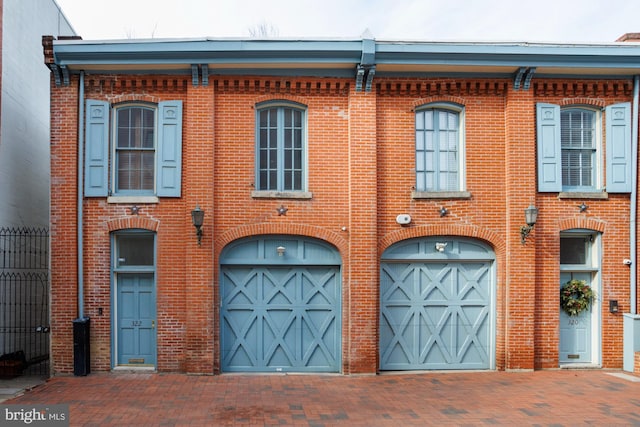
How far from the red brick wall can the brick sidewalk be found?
66 centimetres

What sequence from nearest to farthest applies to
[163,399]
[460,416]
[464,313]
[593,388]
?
[460,416]
[163,399]
[593,388]
[464,313]

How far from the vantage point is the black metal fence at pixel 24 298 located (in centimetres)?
1103

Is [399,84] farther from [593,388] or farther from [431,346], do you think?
[593,388]

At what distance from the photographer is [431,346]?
1042 cm

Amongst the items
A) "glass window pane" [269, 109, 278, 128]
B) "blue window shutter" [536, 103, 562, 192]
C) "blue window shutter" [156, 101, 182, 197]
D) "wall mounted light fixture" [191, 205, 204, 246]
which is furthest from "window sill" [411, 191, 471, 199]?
"blue window shutter" [156, 101, 182, 197]

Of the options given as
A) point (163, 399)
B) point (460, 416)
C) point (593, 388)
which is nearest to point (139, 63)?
point (163, 399)

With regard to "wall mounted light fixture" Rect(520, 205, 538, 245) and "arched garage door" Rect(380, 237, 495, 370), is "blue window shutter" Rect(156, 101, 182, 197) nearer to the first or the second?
"arched garage door" Rect(380, 237, 495, 370)

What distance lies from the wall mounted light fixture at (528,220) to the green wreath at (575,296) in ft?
5.04

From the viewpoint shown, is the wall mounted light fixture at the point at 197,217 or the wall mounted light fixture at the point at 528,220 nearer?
the wall mounted light fixture at the point at 197,217

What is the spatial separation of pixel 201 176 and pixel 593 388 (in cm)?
874

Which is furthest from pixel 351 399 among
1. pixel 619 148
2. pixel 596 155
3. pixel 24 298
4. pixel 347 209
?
pixel 24 298

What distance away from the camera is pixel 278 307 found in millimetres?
10250

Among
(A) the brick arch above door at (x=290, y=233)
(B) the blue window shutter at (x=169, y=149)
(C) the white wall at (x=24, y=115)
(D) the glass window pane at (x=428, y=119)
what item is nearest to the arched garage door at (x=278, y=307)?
(A) the brick arch above door at (x=290, y=233)

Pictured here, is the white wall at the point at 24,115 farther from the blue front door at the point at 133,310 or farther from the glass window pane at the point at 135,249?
the blue front door at the point at 133,310
